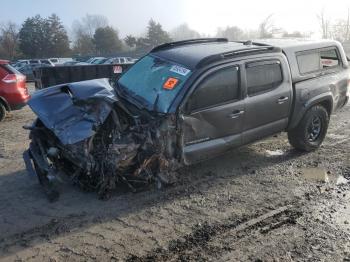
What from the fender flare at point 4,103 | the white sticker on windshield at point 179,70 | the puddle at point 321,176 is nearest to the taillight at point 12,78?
the fender flare at point 4,103

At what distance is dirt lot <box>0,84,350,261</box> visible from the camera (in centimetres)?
396

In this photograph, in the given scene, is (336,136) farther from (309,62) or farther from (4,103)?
(4,103)

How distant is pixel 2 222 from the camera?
4539 mm

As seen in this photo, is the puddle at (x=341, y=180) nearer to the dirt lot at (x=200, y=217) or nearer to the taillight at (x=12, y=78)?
the dirt lot at (x=200, y=217)

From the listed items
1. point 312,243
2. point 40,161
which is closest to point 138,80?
point 40,161

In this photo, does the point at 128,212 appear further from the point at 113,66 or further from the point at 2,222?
the point at 113,66

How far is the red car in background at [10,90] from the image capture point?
956 centimetres

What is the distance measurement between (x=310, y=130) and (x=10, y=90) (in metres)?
6.92

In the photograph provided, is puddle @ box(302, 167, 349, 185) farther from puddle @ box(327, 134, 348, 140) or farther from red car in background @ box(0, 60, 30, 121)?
red car in background @ box(0, 60, 30, 121)

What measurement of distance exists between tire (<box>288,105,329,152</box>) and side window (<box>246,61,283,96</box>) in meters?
0.93

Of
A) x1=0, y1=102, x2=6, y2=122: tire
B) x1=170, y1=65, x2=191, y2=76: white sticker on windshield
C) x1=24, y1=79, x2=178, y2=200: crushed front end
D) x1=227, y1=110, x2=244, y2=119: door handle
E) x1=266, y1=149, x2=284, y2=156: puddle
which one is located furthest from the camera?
x1=0, y1=102, x2=6, y2=122: tire

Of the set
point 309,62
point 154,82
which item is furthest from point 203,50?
point 309,62

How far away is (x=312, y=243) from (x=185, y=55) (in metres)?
3.00

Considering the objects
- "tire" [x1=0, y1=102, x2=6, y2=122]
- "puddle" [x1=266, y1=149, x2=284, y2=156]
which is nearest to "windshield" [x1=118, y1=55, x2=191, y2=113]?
"puddle" [x1=266, y1=149, x2=284, y2=156]
